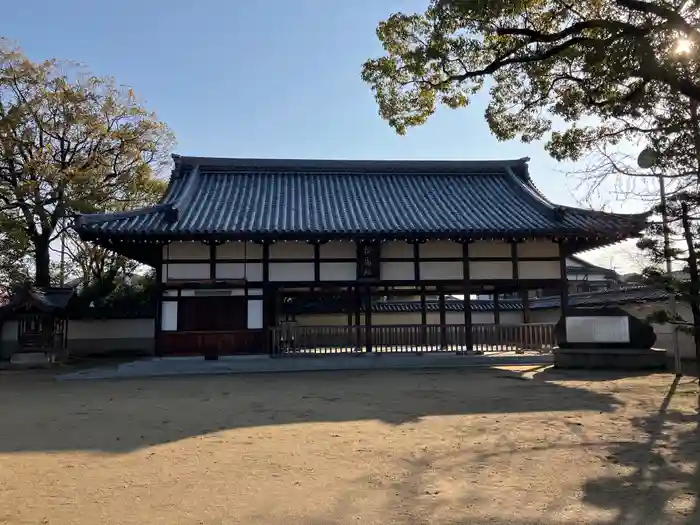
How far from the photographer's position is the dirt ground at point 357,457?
411 centimetres

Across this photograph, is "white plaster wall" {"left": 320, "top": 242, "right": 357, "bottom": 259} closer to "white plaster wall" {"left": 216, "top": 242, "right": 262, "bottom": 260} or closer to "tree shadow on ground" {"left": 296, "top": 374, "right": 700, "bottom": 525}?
"white plaster wall" {"left": 216, "top": 242, "right": 262, "bottom": 260}

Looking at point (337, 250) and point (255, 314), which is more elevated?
point (337, 250)

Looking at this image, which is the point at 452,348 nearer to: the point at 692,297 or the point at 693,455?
the point at 692,297

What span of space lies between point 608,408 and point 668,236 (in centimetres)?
317

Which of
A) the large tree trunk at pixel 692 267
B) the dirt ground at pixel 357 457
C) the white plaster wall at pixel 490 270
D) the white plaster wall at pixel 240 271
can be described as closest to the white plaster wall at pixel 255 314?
the white plaster wall at pixel 240 271

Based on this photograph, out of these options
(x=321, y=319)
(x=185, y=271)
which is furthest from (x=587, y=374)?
(x=321, y=319)

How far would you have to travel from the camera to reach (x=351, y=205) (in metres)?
18.0

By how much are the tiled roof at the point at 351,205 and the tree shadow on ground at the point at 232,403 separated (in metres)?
4.55

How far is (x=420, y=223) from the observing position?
640 inches

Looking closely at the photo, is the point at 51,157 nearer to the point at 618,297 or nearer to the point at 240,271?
the point at 240,271

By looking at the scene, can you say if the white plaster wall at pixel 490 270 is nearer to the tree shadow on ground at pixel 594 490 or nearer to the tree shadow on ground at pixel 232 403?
the tree shadow on ground at pixel 232 403

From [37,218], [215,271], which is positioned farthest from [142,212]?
[37,218]

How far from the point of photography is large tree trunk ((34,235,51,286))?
845 inches

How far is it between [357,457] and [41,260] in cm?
2086
